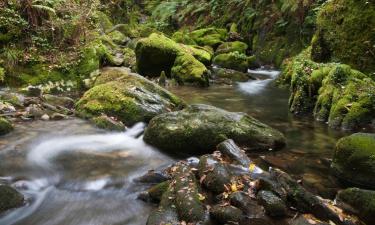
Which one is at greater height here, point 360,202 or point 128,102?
point 360,202

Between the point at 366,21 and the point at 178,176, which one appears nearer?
the point at 178,176

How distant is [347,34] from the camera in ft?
34.5

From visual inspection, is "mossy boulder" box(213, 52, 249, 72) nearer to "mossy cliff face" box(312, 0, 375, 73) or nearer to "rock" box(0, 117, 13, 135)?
"mossy cliff face" box(312, 0, 375, 73)

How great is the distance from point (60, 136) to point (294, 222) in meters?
4.11

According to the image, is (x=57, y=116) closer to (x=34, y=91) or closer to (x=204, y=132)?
(x=34, y=91)

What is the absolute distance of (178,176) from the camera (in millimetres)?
4852

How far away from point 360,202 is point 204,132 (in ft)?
8.38

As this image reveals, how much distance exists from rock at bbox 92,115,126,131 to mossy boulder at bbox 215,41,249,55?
11.8m

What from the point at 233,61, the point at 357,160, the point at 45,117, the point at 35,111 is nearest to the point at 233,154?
the point at 357,160

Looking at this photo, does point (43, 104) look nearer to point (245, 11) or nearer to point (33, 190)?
point (33, 190)

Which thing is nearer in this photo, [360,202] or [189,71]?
[360,202]

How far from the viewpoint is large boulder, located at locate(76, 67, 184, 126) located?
25.3ft

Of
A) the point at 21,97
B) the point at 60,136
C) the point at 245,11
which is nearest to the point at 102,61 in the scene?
the point at 21,97

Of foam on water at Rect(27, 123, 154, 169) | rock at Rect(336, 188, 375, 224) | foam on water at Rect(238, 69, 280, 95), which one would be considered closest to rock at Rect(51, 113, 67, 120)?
foam on water at Rect(27, 123, 154, 169)
